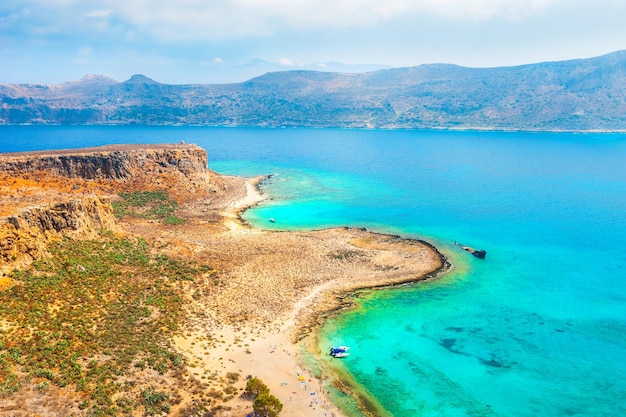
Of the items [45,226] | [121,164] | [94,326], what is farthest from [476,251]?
[121,164]

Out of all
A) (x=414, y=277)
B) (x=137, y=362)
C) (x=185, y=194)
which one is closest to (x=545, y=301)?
(x=414, y=277)

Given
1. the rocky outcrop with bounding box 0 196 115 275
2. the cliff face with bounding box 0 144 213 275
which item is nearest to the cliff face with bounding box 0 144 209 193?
the cliff face with bounding box 0 144 213 275

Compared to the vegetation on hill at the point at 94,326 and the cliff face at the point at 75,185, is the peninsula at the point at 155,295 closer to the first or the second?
the vegetation on hill at the point at 94,326

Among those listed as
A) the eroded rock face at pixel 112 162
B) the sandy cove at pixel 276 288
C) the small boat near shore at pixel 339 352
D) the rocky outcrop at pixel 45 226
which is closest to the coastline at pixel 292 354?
the sandy cove at pixel 276 288

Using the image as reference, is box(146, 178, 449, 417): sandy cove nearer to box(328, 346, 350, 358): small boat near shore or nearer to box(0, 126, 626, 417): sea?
box(0, 126, 626, 417): sea

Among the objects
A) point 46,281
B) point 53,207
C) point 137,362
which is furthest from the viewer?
point 53,207

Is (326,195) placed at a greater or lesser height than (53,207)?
lesser

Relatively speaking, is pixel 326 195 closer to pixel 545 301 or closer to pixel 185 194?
pixel 185 194

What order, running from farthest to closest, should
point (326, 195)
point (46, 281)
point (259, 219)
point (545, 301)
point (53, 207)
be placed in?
point (326, 195) < point (259, 219) < point (545, 301) < point (53, 207) < point (46, 281)
